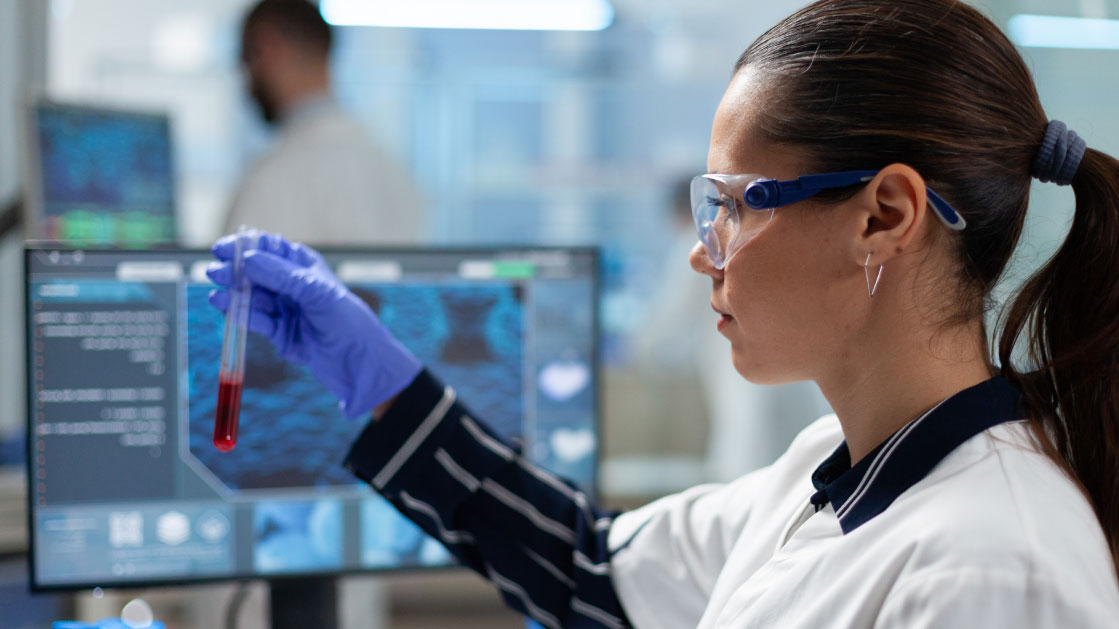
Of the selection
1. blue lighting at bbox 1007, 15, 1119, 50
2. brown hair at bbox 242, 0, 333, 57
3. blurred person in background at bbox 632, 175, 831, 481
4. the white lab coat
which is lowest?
blurred person in background at bbox 632, 175, 831, 481

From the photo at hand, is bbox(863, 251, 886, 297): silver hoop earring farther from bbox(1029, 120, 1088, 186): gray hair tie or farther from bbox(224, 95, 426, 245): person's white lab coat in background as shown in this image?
bbox(224, 95, 426, 245): person's white lab coat in background

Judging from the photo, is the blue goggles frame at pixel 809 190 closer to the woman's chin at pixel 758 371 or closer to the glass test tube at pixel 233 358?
the woman's chin at pixel 758 371

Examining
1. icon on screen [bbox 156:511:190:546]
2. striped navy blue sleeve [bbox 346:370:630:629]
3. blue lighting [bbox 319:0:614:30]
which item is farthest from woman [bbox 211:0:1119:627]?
blue lighting [bbox 319:0:614:30]

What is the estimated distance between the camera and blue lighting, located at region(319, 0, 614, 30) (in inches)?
154

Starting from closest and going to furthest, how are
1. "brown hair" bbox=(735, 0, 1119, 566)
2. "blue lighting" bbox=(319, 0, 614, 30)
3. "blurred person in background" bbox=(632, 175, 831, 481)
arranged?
"brown hair" bbox=(735, 0, 1119, 566), "blurred person in background" bbox=(632, 175, 831, 481), "blue lighting" bbox=(319, 0, 614, 30)

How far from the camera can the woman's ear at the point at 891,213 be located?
0.76 meters

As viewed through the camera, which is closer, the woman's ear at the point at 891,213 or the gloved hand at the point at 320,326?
the woman's ear at the point at 891,213

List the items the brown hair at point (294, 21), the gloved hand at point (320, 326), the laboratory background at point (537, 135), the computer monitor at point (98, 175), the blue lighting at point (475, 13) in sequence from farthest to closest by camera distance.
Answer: the blue lighting at point (475, 13), the laboratory background at point (537, 135), the brown hair at point (294, 21), the computer monitor at point (98, 175), the gloved hand at point (320, 326)

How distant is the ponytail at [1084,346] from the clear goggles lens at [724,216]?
0.91 ft

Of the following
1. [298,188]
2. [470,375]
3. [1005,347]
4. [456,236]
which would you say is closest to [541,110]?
[456,236]

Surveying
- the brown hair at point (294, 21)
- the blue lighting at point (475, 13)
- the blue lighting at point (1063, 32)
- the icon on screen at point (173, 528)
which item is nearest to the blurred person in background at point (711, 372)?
the blue lighting at point (475, 13)

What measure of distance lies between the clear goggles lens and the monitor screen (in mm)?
410

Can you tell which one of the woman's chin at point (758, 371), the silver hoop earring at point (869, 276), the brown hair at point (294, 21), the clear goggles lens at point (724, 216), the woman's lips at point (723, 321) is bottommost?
the woman's chin at point (758, 371)

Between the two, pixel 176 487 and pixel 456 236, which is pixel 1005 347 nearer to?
pixel 176 487
